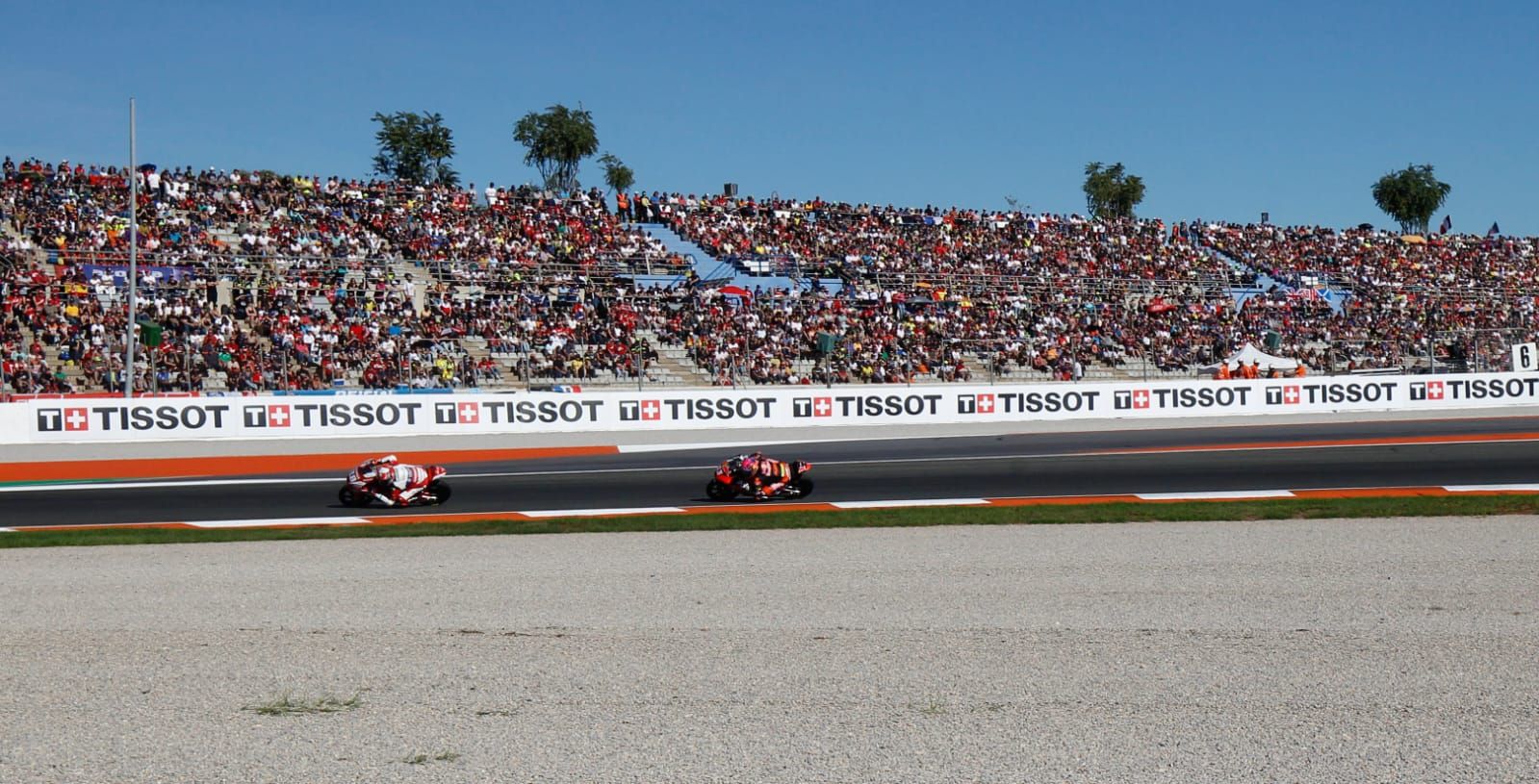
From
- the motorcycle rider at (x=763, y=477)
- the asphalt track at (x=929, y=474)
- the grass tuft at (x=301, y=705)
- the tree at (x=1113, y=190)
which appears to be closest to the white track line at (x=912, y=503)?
the asphalt track at (x=929, y=474)

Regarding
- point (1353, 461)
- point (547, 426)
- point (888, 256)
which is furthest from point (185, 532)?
point (888, 256)

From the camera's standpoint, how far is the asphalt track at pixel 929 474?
16.7 meters

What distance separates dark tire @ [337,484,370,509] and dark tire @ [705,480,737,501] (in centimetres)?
417

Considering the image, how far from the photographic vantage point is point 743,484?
53.0ft

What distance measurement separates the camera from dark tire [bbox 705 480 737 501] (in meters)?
16.3

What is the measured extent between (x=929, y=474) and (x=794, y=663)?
11705 mm

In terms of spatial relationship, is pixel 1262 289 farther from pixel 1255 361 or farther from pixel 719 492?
pixel 719 492

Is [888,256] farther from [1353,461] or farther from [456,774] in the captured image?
[456,774]

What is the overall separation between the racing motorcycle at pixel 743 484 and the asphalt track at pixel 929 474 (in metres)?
0.32

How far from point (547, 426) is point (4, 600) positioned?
1687 cm

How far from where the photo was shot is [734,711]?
22.2 ft

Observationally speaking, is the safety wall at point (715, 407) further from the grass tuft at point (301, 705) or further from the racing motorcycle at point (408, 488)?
the grass tuft at point (301, 705)

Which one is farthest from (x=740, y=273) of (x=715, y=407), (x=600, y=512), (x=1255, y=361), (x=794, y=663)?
(x=794, y=663)

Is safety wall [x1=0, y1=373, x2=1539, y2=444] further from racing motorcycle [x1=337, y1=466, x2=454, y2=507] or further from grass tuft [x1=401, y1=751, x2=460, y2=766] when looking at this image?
grass tuft [x1=401, y1=751, x2=460, y2=766]
